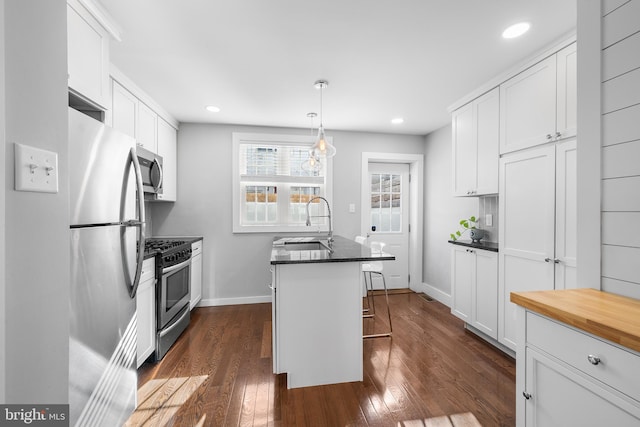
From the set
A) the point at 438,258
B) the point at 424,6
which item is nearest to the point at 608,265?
the point at 424,6

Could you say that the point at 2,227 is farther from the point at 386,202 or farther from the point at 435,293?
the point at 435,293

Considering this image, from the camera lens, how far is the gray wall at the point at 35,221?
700 millimetres

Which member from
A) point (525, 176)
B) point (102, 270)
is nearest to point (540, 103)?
point (525, 176)

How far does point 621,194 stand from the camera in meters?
1.09

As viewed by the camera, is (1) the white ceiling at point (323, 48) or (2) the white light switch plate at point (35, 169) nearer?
(2) the white light switch plate at point (35, 169)

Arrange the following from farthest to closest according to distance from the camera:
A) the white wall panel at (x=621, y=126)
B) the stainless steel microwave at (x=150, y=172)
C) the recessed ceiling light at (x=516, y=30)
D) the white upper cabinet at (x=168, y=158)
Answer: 1. the white upper cabinet at (x=168, y=158)
2. the stainless steel microwave at (x=150, y=172)
3. the recessed ceiling light at (x=516, y=30)
4. the white wall panel at (x=621, y=126)

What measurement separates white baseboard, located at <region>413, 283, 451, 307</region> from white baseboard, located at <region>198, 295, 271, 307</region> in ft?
7.66

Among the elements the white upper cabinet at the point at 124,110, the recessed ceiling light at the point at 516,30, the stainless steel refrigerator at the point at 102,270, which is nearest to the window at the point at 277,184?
the white upper cabinet at the point at 124,110

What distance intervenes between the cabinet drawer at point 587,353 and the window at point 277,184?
9.74 feet

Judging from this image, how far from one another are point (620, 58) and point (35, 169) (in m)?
2.08

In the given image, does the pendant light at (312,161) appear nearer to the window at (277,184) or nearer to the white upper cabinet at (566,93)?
the window at (277,184)

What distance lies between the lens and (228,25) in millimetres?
1762

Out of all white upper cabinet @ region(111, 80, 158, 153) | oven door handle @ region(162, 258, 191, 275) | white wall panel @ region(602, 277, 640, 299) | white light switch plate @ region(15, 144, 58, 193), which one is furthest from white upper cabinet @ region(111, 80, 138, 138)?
white wall panel @ region(602, 277, 640, 299)

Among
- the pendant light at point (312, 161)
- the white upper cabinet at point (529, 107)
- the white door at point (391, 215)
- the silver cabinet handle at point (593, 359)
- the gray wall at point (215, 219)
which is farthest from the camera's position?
the white door at point (391, 215)
